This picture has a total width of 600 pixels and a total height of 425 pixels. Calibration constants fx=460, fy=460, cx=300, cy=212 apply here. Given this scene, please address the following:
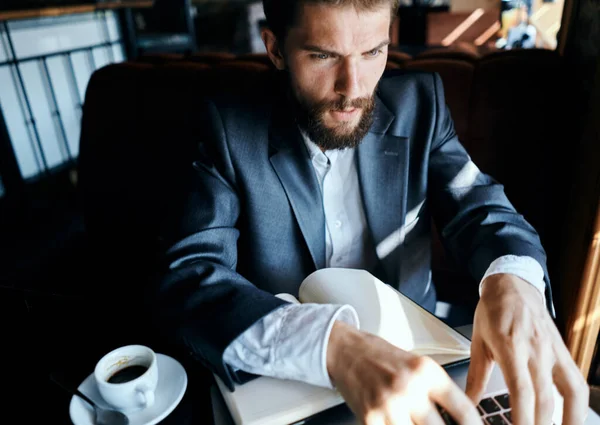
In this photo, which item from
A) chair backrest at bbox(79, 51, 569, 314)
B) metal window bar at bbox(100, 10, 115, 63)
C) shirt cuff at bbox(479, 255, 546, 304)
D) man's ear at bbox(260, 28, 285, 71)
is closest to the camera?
shirt cuff at bbox(479, 255, 546, 304)

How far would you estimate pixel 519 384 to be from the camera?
56cm

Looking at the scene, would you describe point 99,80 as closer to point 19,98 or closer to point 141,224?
point 141,224

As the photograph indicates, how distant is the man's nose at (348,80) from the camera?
2.71 ft

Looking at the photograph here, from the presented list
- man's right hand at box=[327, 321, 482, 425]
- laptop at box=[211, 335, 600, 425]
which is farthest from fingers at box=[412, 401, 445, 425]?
laptop at box=[211, 335, 600, 425]

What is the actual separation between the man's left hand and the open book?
0.04m

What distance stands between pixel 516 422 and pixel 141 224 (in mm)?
1204

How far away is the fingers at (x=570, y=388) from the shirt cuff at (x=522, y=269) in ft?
0.49

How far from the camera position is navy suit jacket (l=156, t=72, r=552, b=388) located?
86cm

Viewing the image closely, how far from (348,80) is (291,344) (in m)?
0.48

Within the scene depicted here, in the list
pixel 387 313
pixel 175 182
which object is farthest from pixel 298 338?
pixel 175 182

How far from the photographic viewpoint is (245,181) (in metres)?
0.94

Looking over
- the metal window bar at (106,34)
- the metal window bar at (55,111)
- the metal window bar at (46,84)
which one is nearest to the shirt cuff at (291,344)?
the metal window bar at (46,84)

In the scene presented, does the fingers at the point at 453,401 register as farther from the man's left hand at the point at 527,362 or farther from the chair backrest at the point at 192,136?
the chair backrest at the point at 192,136

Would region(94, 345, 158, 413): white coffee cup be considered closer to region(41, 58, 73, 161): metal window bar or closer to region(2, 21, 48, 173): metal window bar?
region(2, 21, 48, 173): metal window bar
